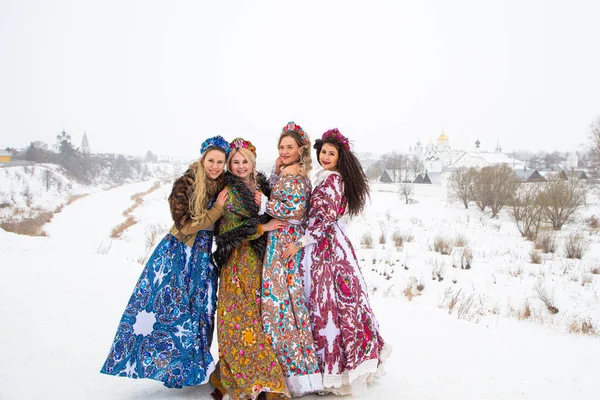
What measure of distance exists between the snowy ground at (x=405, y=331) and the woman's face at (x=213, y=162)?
1.69 metres

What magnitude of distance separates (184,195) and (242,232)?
1.71 feet

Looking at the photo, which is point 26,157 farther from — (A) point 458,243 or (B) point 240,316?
(B) point 240,316

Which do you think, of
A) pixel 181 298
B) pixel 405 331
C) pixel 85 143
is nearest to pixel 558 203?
pixel 405 331

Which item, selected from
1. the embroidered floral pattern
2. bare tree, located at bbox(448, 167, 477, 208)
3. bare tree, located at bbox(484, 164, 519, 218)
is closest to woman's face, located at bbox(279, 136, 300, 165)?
the embroidered floral pattern

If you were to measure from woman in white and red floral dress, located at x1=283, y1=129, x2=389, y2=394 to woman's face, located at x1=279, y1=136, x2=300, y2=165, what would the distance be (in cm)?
30

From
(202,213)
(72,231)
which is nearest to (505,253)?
(202,213)

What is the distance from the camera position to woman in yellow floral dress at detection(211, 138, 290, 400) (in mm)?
2902

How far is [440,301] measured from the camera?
7.21 meters

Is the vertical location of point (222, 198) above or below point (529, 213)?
above

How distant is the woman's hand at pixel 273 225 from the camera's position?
Result: 318 cm

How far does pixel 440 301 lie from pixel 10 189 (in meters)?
33.7

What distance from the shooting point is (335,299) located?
3.16m

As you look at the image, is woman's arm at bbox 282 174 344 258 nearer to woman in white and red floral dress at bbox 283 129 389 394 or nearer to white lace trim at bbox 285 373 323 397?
woman in white and red floral dress at bbox 283 129 389 394

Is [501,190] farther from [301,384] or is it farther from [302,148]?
[301,384]
